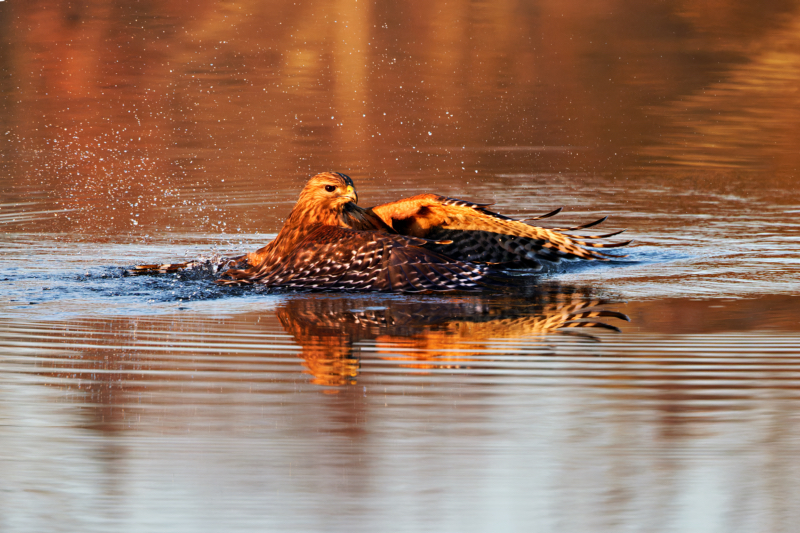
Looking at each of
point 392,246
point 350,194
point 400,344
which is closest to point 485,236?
→ point 350,194

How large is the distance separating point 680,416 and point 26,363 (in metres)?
3.17

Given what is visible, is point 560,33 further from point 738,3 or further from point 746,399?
point 746,399

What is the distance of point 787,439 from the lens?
4582 mm

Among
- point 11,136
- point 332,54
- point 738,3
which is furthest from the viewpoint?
point 738,3

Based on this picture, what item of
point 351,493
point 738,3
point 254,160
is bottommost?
point 351,493

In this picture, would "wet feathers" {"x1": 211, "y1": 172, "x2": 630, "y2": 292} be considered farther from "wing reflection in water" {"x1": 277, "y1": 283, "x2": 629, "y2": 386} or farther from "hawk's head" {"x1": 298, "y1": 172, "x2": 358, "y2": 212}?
"wing reflection in water" {"x1": 277, "y1": 283, "x2": 629, "y2": 386}

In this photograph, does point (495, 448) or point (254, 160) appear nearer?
point (495, 448)

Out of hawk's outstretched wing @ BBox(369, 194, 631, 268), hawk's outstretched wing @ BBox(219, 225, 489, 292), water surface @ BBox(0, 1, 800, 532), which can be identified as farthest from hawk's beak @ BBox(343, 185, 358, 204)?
water surface @ BBox(0, 1, 800, 532)

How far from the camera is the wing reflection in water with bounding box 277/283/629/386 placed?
6.00 metres

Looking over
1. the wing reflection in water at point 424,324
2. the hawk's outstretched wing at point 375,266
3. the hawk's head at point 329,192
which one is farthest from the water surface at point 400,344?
the hawk's head at point 329,192

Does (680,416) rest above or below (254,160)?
below

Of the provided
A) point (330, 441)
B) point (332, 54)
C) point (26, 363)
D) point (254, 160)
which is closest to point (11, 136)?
point (254, 160)

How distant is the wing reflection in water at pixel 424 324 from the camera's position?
6000mm

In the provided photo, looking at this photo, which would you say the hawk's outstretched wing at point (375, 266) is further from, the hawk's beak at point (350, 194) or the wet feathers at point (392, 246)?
the hawk's beak at point (350, 194)
